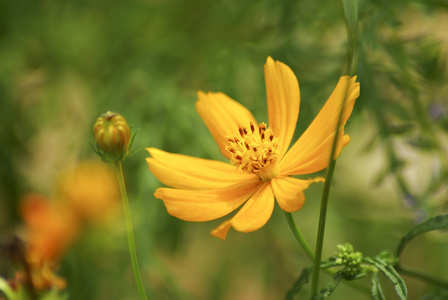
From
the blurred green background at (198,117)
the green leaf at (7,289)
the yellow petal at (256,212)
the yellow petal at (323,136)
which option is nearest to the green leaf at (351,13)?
the yellow petal at (323,136)

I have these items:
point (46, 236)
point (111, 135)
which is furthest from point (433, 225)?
point (46, 236)

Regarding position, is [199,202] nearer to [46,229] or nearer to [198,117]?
[46,229]

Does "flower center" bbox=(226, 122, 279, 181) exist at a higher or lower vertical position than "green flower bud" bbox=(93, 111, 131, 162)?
higher

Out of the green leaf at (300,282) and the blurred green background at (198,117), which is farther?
the blurred green background at (198,117)

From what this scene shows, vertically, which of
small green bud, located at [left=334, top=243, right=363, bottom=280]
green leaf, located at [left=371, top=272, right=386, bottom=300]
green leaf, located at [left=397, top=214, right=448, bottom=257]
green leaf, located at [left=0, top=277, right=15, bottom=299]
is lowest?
green leaf, located at [left=0, top=277, right=15, bottom=299]

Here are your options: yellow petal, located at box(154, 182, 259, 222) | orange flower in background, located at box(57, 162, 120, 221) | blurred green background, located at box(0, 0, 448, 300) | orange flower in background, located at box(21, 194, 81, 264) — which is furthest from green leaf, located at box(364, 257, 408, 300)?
orange flower in background, located at box(57, 162, 120, 221)

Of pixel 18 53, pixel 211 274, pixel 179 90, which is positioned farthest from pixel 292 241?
pixel 18 53

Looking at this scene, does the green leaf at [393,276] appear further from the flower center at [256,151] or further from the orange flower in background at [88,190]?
the orange flower in background at [88,190]

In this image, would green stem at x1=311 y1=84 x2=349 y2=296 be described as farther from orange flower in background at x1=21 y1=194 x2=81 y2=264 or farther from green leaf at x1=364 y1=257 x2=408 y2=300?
orange flower in background at x1=21 y1=194 x2=81 y2=264

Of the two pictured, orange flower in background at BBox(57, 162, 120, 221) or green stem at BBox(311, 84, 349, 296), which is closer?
green stem at BBox(311, 84, 349, 296)
